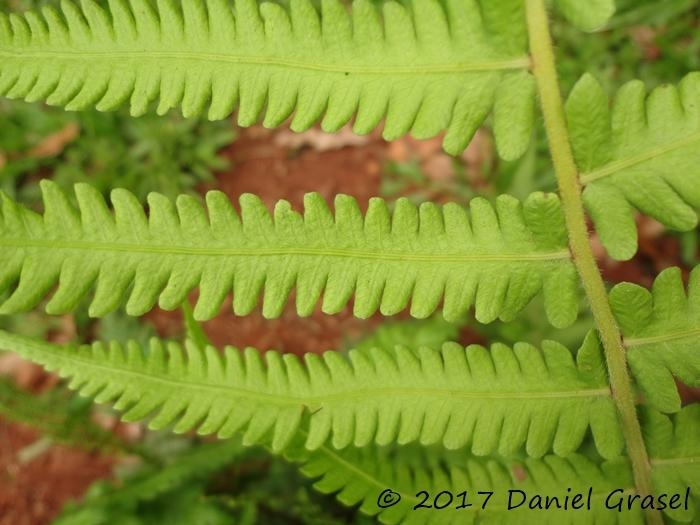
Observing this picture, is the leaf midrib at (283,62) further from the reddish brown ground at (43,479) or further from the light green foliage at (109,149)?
the reddish brown ground at (43,479)

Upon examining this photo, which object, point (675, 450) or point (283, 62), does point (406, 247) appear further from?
point (675, 450)

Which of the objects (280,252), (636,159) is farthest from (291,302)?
(636,159)

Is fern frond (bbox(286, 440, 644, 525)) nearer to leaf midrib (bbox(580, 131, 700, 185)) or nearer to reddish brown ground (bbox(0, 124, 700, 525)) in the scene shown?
leaf midrib (bbox(580, 131, 700, 185))

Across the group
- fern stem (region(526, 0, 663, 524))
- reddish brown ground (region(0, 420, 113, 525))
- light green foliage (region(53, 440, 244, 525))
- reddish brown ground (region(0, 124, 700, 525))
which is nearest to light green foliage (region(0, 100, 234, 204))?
reddish brown ground (region(0, 124, 700, 525))

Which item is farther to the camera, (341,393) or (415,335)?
(415,335)

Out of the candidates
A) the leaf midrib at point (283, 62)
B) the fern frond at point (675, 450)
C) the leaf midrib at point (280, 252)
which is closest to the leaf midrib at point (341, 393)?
the fern frond at point (675, 450)

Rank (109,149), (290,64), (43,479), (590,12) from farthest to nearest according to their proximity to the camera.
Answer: (109,149)
(43,479)
(290,64)
(590,12)

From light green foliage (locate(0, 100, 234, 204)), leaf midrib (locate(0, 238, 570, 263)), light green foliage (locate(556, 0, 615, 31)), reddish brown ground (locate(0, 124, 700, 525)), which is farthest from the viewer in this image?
light green foliage (locate(0, 100, 234, 204))
